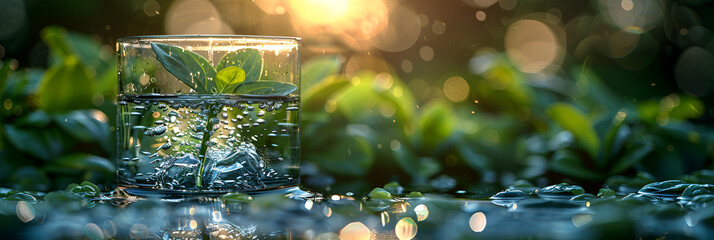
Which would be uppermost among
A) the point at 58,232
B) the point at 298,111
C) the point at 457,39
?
the point at 457,39

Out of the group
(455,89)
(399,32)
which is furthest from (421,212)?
(399,32)

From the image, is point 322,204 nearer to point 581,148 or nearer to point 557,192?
point 557,192

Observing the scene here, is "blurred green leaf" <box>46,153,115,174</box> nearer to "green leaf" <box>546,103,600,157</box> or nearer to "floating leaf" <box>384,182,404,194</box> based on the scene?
"floating leaf" <box>384,182,404,194</box>

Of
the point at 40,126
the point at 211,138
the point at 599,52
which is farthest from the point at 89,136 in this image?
the point at 599,52

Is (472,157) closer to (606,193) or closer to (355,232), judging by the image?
(606,193)

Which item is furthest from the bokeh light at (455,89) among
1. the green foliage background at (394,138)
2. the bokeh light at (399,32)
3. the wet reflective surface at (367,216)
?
the wet reflective surface at (367,216)

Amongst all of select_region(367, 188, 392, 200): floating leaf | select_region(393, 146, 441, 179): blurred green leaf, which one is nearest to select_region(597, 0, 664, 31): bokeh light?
select_region(393, 146, 441, 179): blurred green leaf
